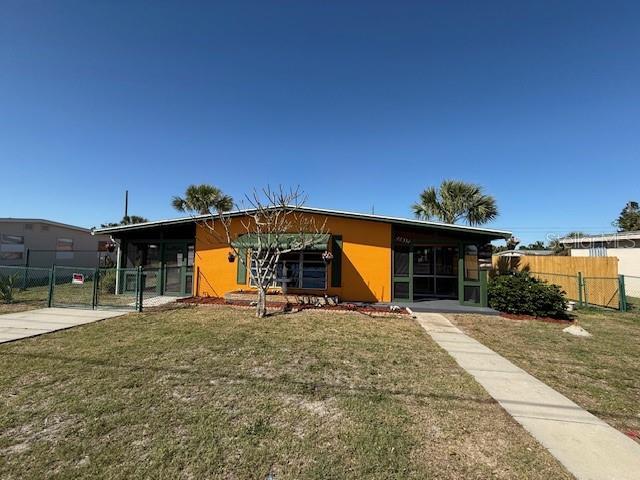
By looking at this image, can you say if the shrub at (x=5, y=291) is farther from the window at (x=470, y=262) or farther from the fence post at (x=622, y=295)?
the fence post at (x=622, y=295)

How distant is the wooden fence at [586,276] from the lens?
12336 mm

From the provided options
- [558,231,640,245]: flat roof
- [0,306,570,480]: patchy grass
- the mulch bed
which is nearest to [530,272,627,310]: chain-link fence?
the mulch bed

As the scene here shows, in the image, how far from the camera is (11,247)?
1812 cm

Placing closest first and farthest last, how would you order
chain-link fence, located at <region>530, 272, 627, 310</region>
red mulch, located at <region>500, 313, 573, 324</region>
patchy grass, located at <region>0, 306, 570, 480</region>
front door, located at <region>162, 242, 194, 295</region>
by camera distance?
patchy grass, located at <region>0, 306, 570, 480</region>
red mulch, located at <region>500, 313, 573, 324</region>
chain-link fence, located at <region>530, 272, 627, 310</region>
front door, located at <region>162, 242, 194, 295</region>

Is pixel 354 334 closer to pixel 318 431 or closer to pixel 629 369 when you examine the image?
pixel 318 431

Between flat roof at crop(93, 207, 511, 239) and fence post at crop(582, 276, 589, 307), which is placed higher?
flat roof at crop(93, 207, 511, 239)

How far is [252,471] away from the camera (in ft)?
8.71

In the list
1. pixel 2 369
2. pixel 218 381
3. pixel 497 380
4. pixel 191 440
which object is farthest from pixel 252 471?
pixel 2 369

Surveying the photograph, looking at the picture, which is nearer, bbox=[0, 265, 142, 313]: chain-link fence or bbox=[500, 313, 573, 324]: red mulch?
bbox=[500, 313, 573, 324]: red mulch

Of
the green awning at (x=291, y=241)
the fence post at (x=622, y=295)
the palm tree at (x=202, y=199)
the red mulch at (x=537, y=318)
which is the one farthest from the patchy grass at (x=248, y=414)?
the palm tree at (x=202, y=199)

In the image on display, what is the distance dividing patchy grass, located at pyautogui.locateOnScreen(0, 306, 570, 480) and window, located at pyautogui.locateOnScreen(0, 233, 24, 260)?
16.5 meters

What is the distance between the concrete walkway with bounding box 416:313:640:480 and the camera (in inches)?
111

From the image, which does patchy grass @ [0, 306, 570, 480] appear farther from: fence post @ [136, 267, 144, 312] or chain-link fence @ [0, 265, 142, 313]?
chain-link fence @ [0, 265, 142, 313]

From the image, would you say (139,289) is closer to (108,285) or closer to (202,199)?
(108,285)
